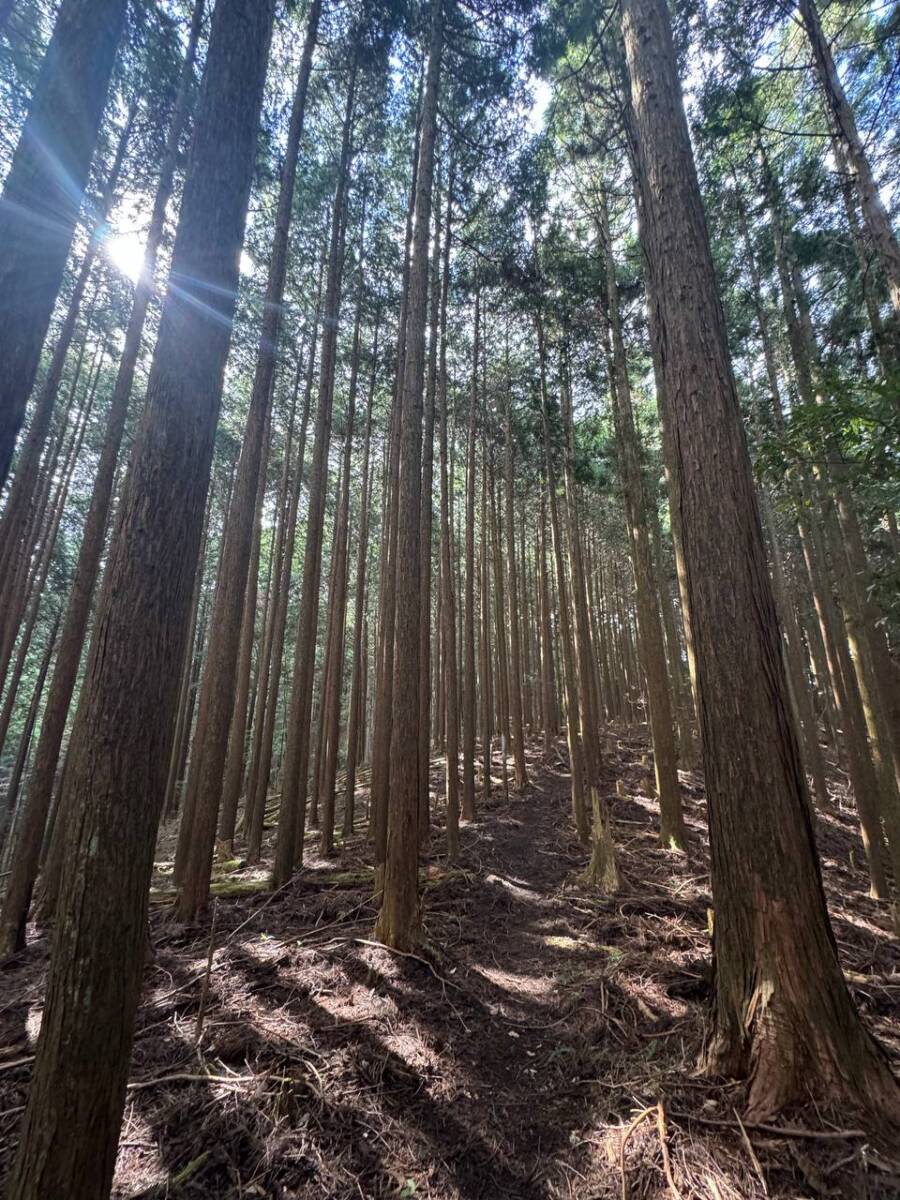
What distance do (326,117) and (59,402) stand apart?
956 cm

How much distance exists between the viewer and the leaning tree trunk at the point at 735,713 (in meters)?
2.20

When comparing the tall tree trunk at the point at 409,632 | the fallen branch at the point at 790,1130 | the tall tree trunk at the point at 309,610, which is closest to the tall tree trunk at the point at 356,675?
the tall tree trunk at the point at 309,610

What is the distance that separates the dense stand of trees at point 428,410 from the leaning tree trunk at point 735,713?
0.06 ft

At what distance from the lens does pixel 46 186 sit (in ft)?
8.68

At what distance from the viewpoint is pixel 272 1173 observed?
2.15 meters

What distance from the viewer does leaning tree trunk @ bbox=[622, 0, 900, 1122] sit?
2.20m

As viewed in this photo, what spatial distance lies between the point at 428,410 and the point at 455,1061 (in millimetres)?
7387

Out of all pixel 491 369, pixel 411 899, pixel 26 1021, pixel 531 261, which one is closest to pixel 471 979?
pixel 411 899

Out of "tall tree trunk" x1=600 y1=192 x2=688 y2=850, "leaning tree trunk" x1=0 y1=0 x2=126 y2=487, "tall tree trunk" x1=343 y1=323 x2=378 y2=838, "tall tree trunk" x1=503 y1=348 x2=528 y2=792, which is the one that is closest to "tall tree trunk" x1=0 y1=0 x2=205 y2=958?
"leaning tree trunk" x1=0 y1=0 x2=126 y2=487

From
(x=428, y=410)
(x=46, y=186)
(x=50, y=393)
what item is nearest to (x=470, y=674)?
(x=428, y=410)

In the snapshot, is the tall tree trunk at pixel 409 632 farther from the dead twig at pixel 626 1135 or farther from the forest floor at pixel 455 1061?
the dead twig at pixel 626 1135

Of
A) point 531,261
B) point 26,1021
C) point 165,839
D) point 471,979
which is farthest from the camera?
point 165,839

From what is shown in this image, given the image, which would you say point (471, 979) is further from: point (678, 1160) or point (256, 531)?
point (256, 531)

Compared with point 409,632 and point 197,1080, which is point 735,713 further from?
point 197,1080
